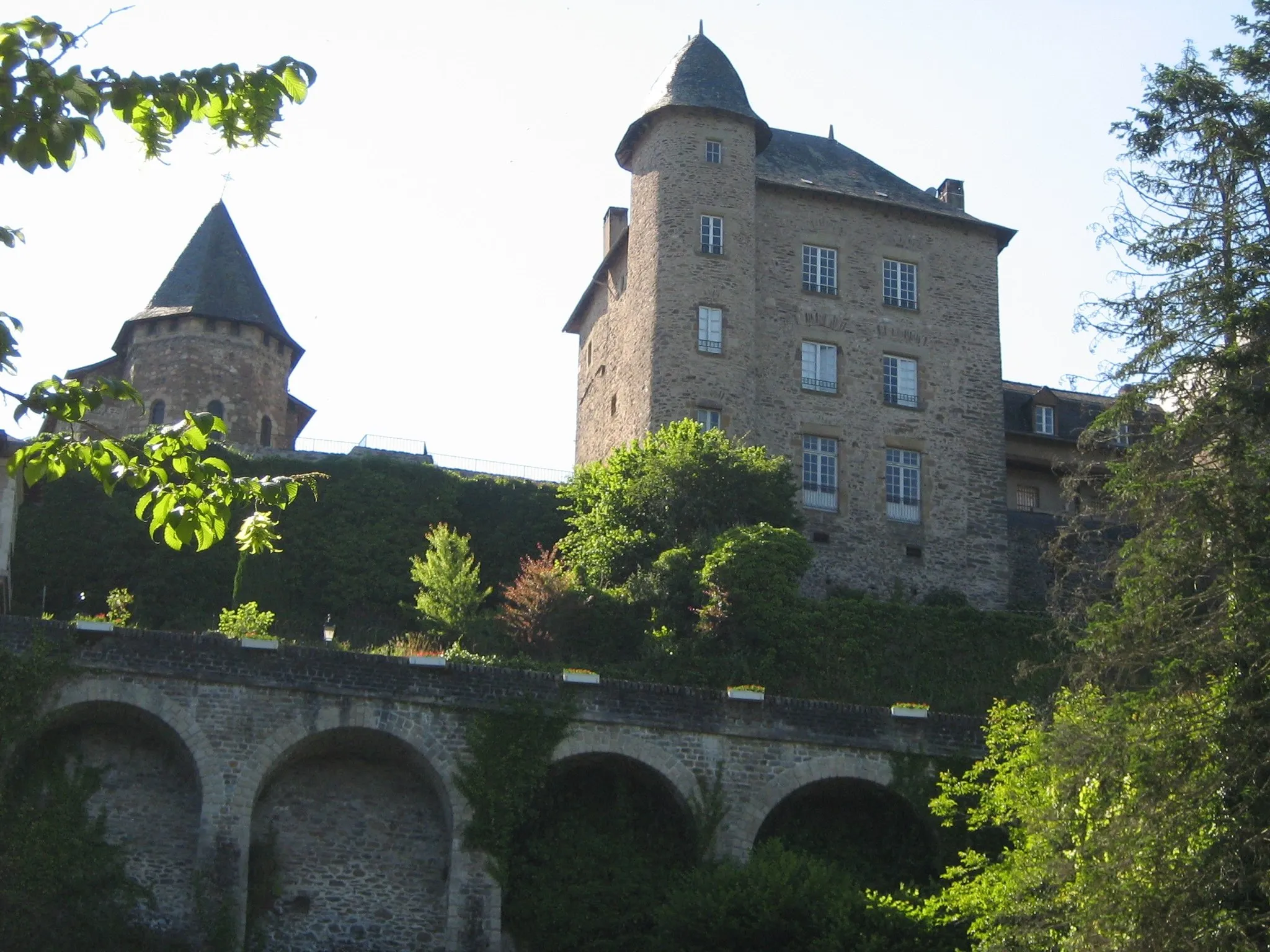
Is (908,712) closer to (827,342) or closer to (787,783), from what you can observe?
(787,783)

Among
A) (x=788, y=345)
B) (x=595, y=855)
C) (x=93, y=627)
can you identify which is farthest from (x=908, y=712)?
(x=788, y=345)

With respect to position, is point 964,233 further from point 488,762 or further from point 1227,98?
point 488,762

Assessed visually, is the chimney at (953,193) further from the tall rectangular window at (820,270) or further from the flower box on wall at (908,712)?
the flower box on wall at (908,712)

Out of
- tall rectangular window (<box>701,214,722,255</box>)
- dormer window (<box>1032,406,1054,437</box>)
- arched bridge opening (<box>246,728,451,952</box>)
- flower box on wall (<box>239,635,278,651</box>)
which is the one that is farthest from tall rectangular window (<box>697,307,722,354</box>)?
flower box on wall (<box>239,635,278,651</box>)

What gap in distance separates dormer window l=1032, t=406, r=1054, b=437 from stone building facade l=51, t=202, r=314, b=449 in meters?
17.5

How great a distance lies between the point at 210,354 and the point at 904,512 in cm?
1543

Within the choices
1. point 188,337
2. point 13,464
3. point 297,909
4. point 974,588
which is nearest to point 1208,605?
point 297,909

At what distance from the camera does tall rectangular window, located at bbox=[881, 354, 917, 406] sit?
4078cm

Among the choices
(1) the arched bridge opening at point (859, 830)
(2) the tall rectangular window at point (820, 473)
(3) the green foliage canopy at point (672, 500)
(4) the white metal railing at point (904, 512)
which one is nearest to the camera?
(1) the arched bridge opening at point (859, 830)

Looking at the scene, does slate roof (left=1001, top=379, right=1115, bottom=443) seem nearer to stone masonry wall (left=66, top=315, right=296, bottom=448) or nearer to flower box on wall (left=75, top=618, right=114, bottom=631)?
stone masonry wall (left=66, top=315, right=296, bottom=448)

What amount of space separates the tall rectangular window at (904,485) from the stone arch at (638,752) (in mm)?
14475

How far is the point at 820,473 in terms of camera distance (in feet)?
130

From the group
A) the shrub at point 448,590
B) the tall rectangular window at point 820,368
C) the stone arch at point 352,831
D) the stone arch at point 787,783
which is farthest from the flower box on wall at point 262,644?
the tall rectangular window at point 820,368

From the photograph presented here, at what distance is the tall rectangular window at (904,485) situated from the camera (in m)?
39.8
